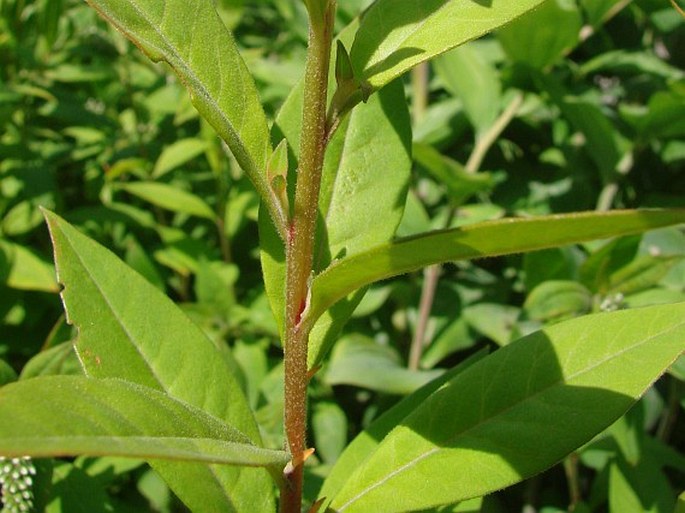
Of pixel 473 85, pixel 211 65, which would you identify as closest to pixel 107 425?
pixel 211 65

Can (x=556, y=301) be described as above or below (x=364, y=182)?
below

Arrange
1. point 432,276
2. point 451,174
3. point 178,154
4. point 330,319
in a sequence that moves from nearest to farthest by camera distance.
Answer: point 330,319 → point 451,174 → point 432,276 → point 178,154

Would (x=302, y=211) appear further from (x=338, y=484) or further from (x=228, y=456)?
(x=338, y=484)

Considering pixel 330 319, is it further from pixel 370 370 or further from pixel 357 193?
pixel 370 370

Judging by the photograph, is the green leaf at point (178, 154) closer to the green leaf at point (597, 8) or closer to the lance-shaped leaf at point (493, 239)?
the green leaf at point (597, 8)

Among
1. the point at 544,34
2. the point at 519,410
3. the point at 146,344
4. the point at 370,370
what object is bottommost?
the point at 370,370

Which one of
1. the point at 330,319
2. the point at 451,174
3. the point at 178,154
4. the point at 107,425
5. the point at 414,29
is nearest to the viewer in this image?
the point at 107,425

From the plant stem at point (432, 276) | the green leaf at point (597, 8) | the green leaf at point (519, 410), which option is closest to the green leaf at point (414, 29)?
the green leaf at point (519, 410)

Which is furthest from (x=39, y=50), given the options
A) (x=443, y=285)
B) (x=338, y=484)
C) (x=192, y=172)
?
(x=338, y=484)
